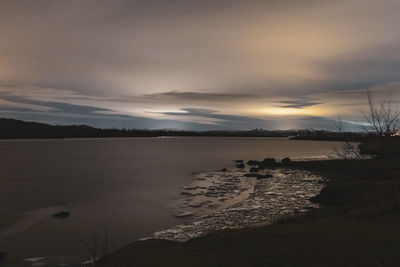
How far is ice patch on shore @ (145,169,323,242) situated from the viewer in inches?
659

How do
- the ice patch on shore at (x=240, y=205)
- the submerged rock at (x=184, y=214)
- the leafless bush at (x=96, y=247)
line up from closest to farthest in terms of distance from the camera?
the leafless bush at (x=96, y=247), the ice patch on shore at (x=240, y=205), the submerged rock at (x=184, y=214)

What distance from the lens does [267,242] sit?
1051 centimetres

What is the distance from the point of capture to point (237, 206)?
22062mm

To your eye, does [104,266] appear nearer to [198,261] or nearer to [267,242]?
[198,261]

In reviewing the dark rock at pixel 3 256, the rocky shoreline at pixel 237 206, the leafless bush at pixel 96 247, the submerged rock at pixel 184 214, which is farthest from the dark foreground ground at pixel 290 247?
the submerged rock at pixel 184 214

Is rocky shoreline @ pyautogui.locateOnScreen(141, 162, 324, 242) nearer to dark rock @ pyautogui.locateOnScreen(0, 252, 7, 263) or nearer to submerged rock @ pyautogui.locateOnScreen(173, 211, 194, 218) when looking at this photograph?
submerged rock @ pyautogui.locateOnScreen(173, 211, 194, 218)

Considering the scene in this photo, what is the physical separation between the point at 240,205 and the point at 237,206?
0.38 metres

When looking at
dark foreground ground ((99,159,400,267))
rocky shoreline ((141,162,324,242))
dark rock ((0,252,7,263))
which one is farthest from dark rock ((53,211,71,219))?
dark foreground ground ((99,159,400,267))

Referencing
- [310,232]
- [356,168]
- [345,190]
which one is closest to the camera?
[310,232]

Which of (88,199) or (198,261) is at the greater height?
(198,261)

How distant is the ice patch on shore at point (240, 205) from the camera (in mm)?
16734

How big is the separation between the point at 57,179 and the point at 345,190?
137ft

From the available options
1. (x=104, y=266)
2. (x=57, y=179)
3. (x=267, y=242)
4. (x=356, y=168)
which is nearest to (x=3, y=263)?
(x=104, y=266)

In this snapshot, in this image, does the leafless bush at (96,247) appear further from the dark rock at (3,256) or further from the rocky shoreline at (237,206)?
the dark rock at (3,256)
